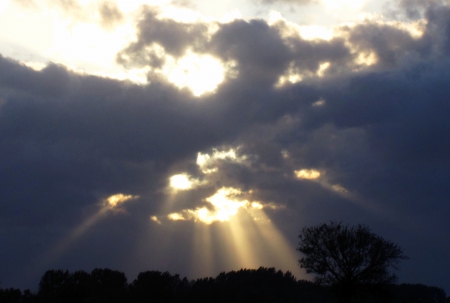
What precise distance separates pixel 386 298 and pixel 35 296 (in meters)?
104

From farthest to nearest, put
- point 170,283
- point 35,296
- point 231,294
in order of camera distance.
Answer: point 170,283
point 35,296
point 231,294

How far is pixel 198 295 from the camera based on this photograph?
12619cm

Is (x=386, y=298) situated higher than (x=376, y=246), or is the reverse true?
(x=376, y=246)

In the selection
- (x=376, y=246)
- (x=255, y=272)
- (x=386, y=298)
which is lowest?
(x=386, y=298)

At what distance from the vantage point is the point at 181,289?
475 ft

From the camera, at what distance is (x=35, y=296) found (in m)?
138

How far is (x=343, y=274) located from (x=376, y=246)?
238 inches

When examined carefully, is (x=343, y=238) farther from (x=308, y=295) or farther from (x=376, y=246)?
(x=308, y=295)

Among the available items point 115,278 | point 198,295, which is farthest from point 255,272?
point 115,278

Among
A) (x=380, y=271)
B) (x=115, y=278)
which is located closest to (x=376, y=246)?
(x=380, y=271)

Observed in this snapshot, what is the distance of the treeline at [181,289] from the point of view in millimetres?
118625

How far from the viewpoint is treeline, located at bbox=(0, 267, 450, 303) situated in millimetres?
118625

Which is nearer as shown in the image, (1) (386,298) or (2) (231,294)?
(1) (386,298)

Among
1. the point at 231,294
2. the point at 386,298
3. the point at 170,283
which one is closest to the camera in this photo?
the point at 386,298
